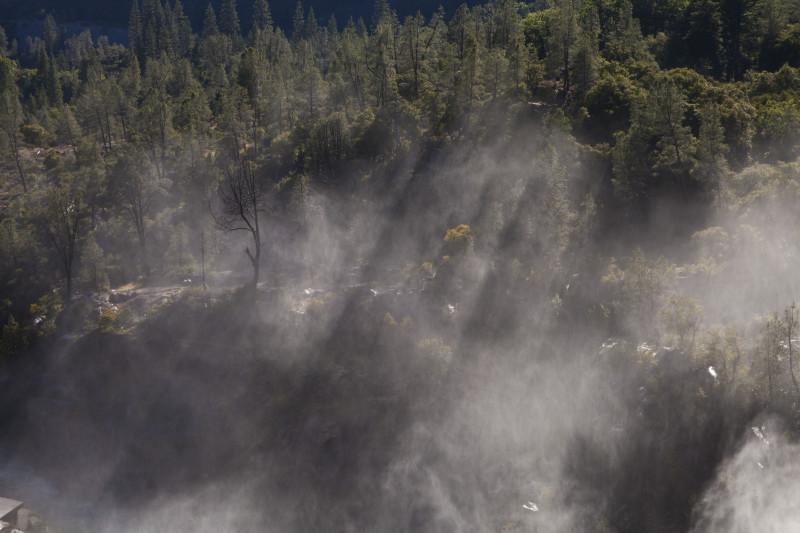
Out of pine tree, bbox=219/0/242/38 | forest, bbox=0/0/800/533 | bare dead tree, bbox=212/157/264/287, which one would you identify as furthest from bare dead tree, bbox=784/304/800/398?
pine tree, bbox=219/0/242/38

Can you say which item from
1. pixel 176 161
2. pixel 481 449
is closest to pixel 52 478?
pixel 481 449

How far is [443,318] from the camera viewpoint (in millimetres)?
31312

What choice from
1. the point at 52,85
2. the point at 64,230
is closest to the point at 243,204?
the point at 64,230

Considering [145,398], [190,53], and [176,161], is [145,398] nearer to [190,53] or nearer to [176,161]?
[176,161]

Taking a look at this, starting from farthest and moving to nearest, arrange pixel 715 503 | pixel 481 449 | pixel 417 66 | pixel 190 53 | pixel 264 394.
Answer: pixel 190 53 < pixel 417 66 < pixel 264 394 < pixel 481 449 < pixel 715 503

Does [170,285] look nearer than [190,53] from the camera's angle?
Yes

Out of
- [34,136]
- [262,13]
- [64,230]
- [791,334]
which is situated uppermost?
[791,334]

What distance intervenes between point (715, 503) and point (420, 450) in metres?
11.4

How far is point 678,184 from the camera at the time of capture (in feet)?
112

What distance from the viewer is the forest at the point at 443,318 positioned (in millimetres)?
24711

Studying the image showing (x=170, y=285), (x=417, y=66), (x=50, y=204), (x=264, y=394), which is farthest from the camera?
(x=417, y=66)

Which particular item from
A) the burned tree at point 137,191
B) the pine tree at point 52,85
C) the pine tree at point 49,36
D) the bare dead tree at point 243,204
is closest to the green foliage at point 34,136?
the pine tree at point 52,85

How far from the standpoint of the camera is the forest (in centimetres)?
2471

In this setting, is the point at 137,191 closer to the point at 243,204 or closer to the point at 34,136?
the point at 243,204
